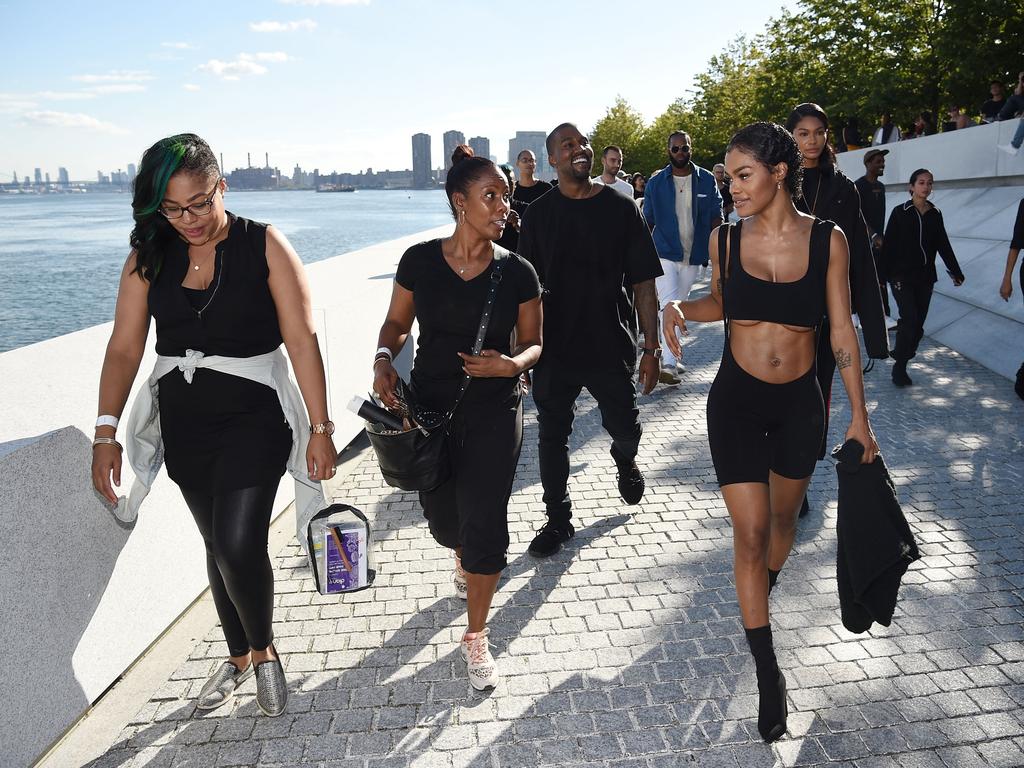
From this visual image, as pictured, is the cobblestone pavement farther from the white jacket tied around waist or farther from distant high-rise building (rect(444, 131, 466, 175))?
distant high-rise building (rect(444, 131, 466, 175))

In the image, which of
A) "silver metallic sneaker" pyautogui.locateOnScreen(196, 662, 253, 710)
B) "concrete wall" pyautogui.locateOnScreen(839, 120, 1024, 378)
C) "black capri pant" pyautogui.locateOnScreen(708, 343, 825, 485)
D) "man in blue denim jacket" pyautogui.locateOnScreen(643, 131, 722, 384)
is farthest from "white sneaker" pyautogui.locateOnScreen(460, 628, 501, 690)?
"concrete wall" pyautogui.locateOnScreen(839, 120, 1024, 378)

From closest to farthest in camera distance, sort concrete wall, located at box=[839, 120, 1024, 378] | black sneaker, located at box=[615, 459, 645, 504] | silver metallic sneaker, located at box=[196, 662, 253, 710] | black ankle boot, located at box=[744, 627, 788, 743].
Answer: black ankle boot, located at box=[744, 627, 788, 743] → silver metallic sneaker, located at box=[196, 662, 253, 710] → black sneaker, located at box=[615, 459, 645, 504] → concrete wall, located at box=[839, 120, 1024, 378]

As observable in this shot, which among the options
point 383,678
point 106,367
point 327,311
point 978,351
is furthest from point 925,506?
point 978,351

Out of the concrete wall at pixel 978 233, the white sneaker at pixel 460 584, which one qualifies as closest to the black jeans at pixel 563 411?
the white sneaker at pixel 460 584

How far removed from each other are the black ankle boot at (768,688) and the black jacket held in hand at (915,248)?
20.8ft

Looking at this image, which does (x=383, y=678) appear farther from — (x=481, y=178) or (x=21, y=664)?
(x=481, y=178)

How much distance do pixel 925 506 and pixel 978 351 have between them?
574cm

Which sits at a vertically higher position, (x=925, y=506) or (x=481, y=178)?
(x=481, y=178)

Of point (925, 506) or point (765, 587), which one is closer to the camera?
point (765, 587)

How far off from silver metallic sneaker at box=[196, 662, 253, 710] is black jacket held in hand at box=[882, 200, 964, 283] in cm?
726

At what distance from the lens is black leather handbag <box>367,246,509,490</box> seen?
351cm

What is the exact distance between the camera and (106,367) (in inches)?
131

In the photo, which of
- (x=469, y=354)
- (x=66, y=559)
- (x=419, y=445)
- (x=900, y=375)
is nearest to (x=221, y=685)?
(x=66, y=559)

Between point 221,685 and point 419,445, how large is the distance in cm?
125
